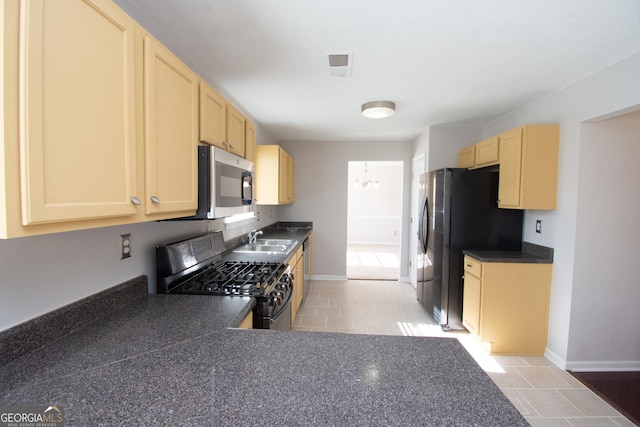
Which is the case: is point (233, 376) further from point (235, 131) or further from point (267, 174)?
point (267, 174)

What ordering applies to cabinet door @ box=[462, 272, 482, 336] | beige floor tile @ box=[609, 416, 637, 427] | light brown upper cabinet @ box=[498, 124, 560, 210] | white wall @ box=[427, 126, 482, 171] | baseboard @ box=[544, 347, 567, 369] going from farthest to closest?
1. white wall @ box=[427, 126, 482, 171]
2. cabinet door @ box=[462, 272, 482, 336]
3. light brown upper cabinet @ box=[498, 124, 560, 210]
4. baseboard @ box=[544, 347, 567, 369]
5. beige floor tile @ box=[609, 416, 637, 427]

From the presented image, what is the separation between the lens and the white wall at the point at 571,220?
2043 millimetres

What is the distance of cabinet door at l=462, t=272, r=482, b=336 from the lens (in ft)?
8.54

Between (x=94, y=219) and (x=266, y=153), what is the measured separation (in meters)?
2.72

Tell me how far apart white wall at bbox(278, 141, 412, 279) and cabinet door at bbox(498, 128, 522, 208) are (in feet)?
6.43

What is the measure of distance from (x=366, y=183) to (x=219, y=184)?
624 cm

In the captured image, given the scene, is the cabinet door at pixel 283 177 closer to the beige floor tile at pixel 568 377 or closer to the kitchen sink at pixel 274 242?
the kitchen sink at pixel 274 242

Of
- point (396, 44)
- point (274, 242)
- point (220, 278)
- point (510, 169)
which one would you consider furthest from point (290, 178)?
point (510, 169)

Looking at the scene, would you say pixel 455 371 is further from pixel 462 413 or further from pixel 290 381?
pixel 290 381

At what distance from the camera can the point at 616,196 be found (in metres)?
2.18

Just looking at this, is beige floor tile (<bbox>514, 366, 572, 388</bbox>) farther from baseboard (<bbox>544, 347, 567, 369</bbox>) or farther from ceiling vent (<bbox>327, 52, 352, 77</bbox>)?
ceiling vent (<bbox>327, 52, 352, 77</bbox>)

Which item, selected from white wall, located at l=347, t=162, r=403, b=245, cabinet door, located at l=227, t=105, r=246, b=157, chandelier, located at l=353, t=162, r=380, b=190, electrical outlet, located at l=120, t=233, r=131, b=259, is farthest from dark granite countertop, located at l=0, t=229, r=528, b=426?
white wall, located at l=347, t=162, r=403, b=245

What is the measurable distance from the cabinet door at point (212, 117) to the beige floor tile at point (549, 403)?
2.81 m

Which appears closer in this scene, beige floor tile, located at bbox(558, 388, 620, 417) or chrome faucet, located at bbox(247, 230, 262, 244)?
beige floor tile, located at bbox(558, 388, 620, 417)
